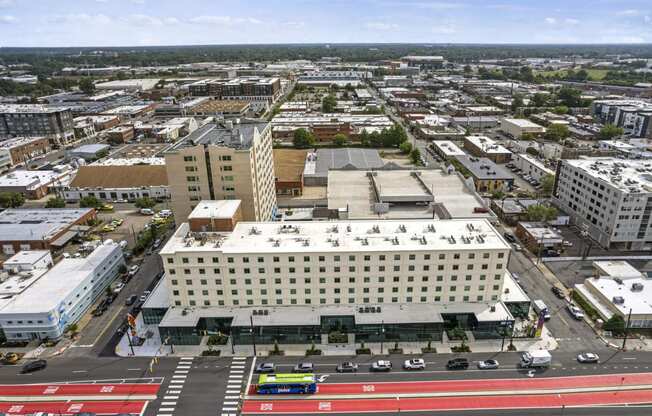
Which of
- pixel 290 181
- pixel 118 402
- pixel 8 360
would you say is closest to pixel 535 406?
pixel 118 402

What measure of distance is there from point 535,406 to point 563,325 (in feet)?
71.6

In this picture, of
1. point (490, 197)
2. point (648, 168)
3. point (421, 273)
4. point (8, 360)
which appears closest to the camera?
point (8, 360)

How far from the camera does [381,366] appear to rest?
6209cm

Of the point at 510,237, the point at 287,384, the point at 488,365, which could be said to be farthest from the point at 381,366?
the point at 510,237

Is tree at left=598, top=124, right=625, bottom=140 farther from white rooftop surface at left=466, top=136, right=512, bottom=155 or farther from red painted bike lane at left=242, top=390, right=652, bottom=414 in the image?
red painted bike lane at left=242, top=390, right=652, bottom=414

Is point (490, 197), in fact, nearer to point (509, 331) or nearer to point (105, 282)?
point (509, 331)

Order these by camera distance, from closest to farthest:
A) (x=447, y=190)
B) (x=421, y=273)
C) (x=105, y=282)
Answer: (x=421, y=273), (x=105, y=282), (x=447, y=190)

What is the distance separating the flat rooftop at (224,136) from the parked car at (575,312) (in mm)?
69039

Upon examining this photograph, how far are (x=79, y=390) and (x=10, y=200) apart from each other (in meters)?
93.0

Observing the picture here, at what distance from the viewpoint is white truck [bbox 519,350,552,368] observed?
6156 cm

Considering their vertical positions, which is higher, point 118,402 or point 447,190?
point 447,190

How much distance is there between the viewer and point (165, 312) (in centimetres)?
7181

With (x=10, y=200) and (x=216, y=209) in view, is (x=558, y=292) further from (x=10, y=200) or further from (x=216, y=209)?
(x=10, y=200)

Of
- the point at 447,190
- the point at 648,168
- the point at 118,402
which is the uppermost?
the point at 648,168
